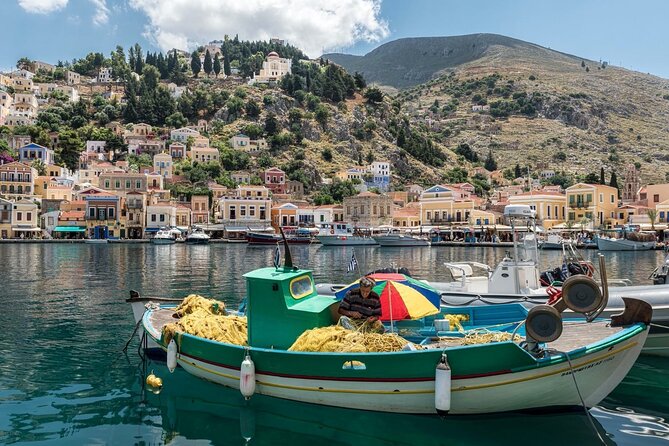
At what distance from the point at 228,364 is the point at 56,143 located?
115 meters

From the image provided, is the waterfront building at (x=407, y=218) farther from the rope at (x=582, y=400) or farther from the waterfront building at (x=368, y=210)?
the rope at (x=582, y=400)

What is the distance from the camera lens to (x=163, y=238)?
71.6 metres

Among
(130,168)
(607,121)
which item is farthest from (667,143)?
(130,168)

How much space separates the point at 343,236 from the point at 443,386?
65.4 meters

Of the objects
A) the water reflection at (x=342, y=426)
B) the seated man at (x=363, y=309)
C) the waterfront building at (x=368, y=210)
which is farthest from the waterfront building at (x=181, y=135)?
the water reflection at (x=342, y=426)

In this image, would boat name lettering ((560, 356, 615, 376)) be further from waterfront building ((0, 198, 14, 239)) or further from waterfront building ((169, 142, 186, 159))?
waterfront building ((169, 142, 186, 159))

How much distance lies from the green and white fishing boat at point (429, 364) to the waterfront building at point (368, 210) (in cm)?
7781

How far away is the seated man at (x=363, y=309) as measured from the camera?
9609 millimetres

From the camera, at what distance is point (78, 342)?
14.4m

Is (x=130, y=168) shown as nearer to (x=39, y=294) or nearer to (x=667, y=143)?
(x=39, y=294)

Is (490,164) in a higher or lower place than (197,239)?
higher

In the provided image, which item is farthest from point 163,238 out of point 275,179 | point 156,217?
point 275,179

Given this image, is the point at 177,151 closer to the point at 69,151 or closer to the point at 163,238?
the point at 69,151

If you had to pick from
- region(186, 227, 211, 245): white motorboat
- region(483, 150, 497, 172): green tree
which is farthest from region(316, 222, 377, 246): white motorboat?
region(483, 150, 497, 172): green tree
